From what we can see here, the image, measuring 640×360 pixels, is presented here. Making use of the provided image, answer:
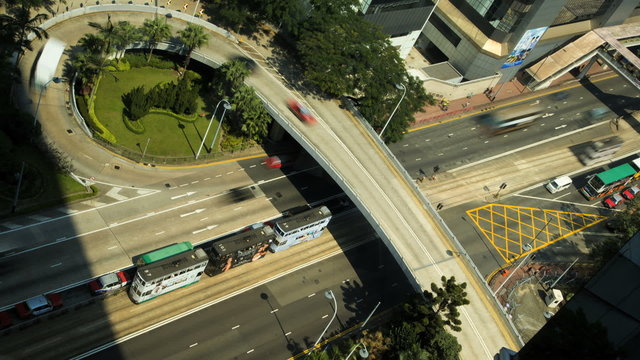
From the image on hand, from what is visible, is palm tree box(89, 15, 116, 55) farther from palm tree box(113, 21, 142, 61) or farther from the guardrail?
the guardrail

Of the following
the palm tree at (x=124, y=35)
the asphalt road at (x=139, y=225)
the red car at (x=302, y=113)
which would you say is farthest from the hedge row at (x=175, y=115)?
the red car at (x=302, y=113)

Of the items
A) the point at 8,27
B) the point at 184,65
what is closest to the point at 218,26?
the point at 184,65

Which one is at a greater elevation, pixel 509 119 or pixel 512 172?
pixel 509 119

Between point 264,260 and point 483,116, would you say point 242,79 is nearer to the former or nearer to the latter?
point 264,260

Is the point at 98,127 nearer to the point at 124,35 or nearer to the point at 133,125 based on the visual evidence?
the point at 133,125

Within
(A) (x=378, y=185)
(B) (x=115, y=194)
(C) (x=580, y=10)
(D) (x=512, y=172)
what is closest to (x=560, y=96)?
(C) (x=580, y=10)

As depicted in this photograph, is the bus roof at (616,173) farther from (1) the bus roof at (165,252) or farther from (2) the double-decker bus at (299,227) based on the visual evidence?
(1) the bus roof at (165,252)
